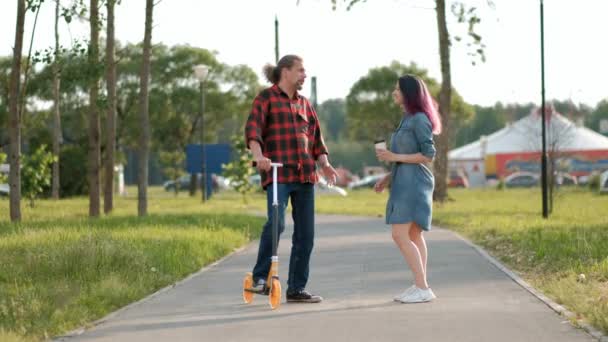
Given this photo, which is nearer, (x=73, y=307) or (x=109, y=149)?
(x=73, y=307)

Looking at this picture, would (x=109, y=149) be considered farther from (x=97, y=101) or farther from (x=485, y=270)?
(x=485, y=270)

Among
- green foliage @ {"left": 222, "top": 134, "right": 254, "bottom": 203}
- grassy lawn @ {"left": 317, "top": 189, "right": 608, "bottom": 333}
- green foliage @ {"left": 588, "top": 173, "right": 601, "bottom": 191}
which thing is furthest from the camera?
green foliage @ {"left": 588, "top": 173, "right": 601, "bottom": 191}

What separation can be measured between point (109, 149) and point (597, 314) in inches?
742

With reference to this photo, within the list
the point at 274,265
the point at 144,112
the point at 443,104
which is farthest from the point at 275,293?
the point at 443,104

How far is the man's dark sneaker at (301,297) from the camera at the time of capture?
29.2 feet

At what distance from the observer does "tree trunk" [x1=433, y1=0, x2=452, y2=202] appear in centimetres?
3073

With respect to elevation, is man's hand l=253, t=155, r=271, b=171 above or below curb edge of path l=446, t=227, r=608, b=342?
above

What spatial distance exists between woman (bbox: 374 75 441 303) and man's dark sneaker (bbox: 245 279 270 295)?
1.01 meters

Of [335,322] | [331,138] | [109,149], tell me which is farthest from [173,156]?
[331,138]

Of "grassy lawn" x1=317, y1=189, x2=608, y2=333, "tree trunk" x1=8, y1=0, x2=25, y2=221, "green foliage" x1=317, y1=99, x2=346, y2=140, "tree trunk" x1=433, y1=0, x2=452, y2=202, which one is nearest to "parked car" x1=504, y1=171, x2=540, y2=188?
"tree trunk" x1=433, y1=0, x2=452, y2=202

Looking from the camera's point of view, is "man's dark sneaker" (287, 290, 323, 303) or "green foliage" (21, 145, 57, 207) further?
"green foliage" (21, 145, 57, 207)

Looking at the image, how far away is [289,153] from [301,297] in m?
1.09

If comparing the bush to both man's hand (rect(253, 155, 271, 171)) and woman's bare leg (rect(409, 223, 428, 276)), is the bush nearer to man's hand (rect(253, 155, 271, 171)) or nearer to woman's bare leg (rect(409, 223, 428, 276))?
woman's bare leg (rect(409, 223, 428, 276))

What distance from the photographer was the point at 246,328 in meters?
7.54
